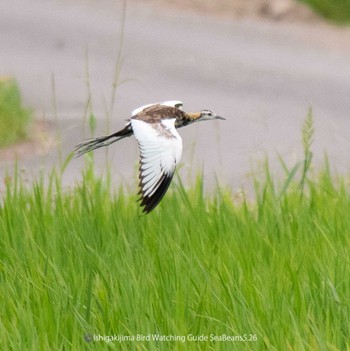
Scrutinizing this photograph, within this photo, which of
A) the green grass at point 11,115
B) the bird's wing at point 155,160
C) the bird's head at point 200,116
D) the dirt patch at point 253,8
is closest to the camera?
the bird's wing at point 155,160

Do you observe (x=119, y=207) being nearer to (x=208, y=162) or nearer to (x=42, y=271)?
(x=42, y=271)

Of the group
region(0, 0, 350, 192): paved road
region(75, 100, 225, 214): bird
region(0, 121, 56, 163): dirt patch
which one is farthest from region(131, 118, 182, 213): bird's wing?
region(0, 121, 56, 163): dirt patch

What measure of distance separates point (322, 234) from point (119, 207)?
838 mm

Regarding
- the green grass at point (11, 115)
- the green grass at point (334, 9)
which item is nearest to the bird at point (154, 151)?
the green grass at point (11, 115)

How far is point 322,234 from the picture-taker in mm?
4668

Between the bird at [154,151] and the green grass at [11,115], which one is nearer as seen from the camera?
the bird at [154,151]

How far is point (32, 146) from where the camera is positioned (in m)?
7.75

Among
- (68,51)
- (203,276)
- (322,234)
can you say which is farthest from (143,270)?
(68,51)

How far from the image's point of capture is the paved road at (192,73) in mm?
7809

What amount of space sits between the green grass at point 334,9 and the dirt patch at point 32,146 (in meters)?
3.39

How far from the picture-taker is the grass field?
374 cm

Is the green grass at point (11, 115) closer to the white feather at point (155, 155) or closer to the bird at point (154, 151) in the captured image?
the bird at point (154, 151)

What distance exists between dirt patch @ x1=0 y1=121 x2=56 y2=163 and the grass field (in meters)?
2.20

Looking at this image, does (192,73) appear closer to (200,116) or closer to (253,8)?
(253,8)
